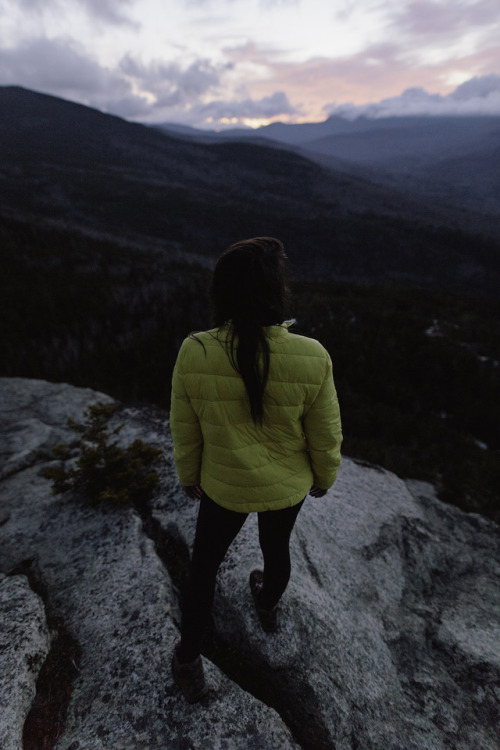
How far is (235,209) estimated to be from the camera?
64562 millimetres

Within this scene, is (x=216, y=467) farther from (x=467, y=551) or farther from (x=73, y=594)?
(x=467, y=551)

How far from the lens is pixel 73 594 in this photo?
260 centimetres

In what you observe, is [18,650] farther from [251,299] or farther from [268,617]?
[251,299]

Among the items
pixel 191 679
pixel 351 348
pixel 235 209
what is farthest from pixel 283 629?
pixel 235 209

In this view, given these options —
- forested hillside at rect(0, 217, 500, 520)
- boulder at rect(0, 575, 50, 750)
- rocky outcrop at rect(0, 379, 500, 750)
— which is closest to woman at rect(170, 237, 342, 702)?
rocky outcrop at rect(0, 379, 500, 750)

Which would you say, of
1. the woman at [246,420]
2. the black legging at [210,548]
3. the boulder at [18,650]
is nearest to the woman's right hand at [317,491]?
the woman at [246,420]

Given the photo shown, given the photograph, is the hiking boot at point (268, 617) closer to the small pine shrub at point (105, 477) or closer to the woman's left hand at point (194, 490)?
the woman's left hand at point (194, 490)

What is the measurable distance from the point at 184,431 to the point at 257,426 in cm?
41

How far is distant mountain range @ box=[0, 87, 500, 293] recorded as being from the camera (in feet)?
158

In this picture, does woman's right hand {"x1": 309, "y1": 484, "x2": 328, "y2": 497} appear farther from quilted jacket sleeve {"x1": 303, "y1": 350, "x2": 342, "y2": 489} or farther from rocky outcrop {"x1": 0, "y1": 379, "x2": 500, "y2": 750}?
rocky outcrop {"x1": 0, "y1": 379, "x2": 500, "y2": 750}

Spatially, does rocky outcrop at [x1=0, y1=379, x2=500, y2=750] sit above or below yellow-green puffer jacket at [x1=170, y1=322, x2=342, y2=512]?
below

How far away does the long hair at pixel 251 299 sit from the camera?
1433mm

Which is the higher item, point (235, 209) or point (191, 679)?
point (235, 209)

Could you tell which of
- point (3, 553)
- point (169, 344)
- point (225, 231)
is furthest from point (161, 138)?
point (3, 553)
